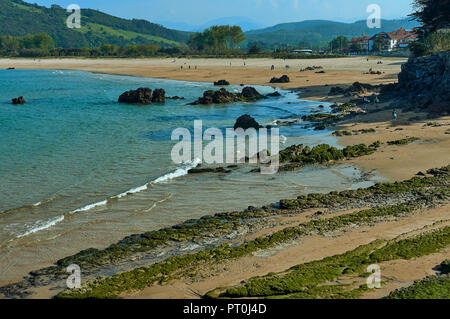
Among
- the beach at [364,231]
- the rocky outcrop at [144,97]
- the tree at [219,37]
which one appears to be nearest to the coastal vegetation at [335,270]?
the beach at [364,231]

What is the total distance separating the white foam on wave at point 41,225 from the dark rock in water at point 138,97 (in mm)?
31915

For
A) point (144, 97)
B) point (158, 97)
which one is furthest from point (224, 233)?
point (144, 97)

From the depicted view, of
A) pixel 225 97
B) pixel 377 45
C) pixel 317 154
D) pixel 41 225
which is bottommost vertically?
pixel 41 225

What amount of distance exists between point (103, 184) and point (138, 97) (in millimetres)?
28395

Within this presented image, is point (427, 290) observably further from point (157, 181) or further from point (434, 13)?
point (434, 13)

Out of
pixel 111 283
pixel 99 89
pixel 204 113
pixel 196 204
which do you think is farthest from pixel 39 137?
pixel 99 89

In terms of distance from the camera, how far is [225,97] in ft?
143

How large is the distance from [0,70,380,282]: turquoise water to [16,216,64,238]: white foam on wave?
29mm

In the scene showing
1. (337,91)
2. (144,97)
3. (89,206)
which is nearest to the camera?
(89,206)

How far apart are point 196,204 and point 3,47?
17022 centimetres
